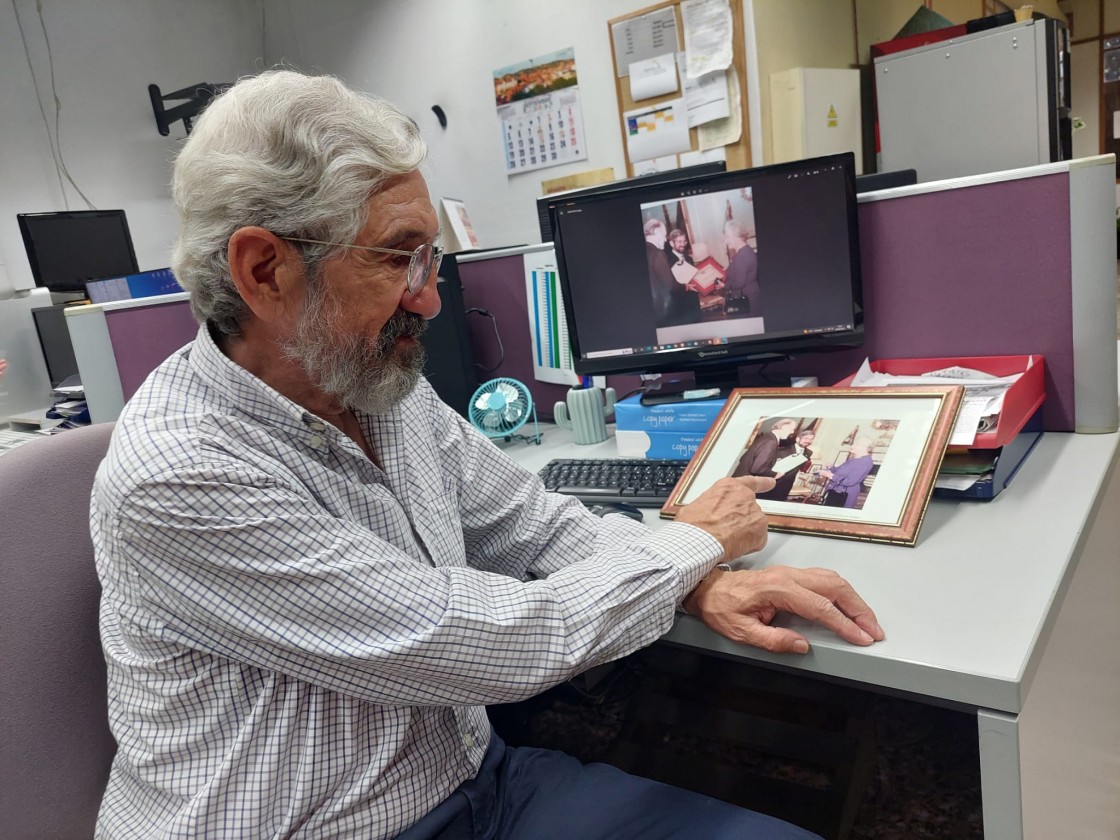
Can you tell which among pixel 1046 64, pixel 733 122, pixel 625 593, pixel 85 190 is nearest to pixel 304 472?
pixel 625 593

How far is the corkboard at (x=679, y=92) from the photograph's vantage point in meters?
2.90

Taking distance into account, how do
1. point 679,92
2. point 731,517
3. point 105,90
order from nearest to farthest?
1. point 731,517
2. point 679,92
3. point 105,90

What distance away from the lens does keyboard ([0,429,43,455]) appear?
219 cm

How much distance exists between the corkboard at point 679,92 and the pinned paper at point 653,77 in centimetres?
3

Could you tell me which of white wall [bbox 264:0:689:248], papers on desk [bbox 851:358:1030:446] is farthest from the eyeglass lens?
white wall [bbox 264:0:689:248]

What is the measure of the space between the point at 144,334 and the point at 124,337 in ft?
0.16

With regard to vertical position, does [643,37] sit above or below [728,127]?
above

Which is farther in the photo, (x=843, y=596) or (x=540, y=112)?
(x=540, y=112)

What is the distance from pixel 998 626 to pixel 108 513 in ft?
2.72

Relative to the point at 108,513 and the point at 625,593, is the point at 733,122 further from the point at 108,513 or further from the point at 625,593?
the point at 108,513

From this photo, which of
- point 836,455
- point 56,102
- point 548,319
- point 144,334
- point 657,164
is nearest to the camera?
point 836,455

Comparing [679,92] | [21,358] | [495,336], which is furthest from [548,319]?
[21,358]

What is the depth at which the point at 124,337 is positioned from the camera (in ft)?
6.06

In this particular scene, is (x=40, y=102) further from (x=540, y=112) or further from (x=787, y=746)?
(x=787, y=746)
